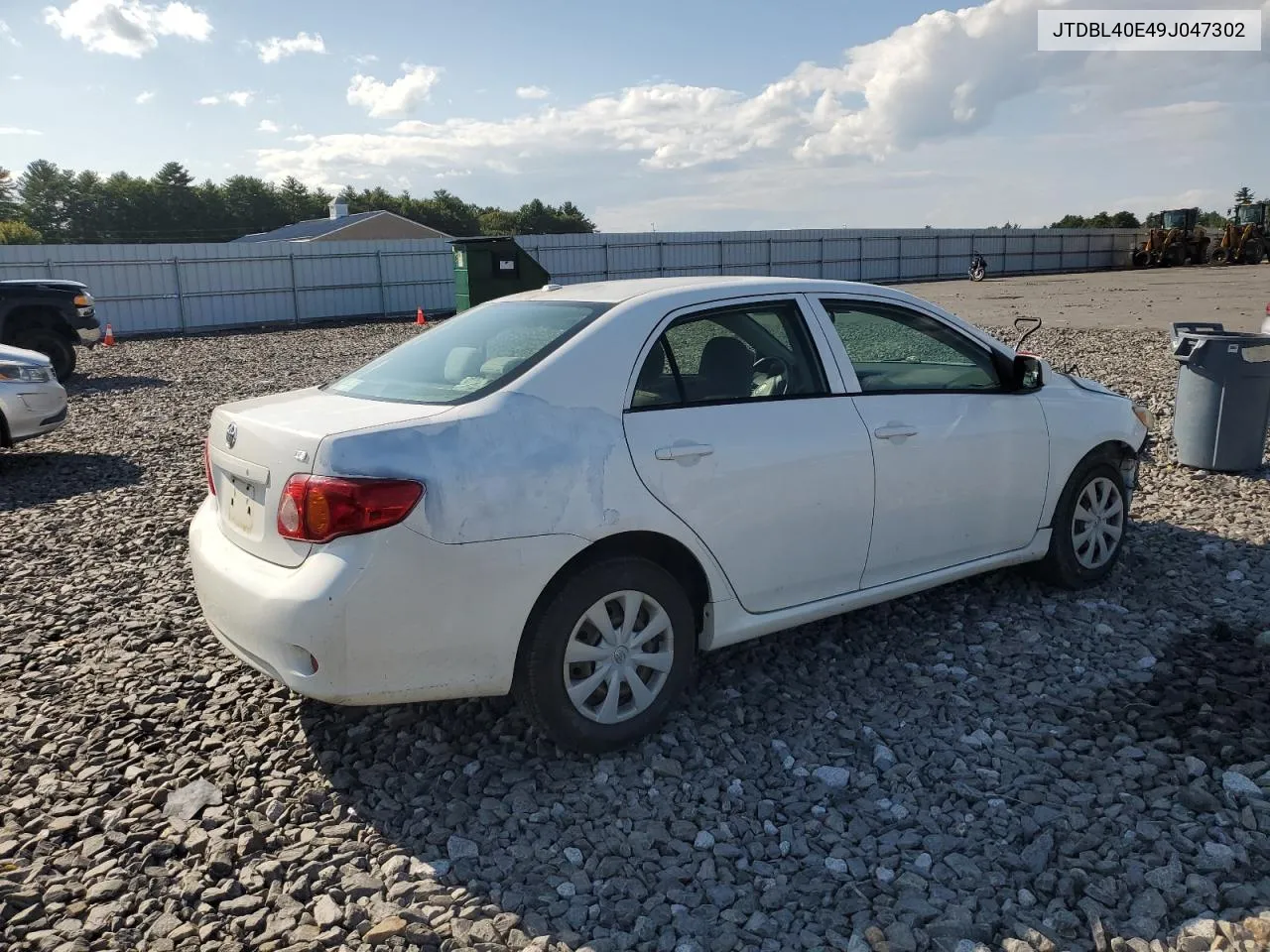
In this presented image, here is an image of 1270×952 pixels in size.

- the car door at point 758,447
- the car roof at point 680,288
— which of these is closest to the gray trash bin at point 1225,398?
the car roof at point 680,288

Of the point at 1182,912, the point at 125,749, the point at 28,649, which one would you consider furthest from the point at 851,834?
the point at 28,649

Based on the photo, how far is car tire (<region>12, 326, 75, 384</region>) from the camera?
45.5ft

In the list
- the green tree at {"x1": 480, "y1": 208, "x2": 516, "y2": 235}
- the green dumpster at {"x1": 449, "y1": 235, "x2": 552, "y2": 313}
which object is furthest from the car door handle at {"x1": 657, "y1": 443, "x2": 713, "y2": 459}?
the green tree at {"x1": 480, "y1": 208, "x2": 516, "y2": 235}

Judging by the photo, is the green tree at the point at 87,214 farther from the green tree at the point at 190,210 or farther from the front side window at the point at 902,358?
the front side window at the point at 902,358

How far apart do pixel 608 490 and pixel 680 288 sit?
41.5 inches

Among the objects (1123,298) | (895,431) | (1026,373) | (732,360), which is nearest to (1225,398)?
(1026,373)

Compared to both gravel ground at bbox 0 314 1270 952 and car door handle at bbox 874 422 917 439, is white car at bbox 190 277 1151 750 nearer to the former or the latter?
car door handle at bbox 874 422 917 439

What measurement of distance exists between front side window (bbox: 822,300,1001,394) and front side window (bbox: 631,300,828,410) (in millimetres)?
250

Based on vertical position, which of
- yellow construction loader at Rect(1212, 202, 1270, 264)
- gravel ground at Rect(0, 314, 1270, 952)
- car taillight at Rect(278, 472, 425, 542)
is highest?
yellow construction loader at Rect(1212, 202, 1270, 264)

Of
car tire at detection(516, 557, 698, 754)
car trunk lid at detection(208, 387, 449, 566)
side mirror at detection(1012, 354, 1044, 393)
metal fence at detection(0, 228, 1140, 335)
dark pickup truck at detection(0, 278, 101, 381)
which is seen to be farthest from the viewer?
metal fence at detection(0, 228, 1140, 335)

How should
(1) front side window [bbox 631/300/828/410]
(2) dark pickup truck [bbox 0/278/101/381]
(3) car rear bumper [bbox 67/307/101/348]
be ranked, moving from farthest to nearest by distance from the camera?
(3) car rear bumper [bbox 67/307/101/348], (2) dark pickup truck [bbox 0/278/101/381], (1) front side window [bbox 631/300/828/410]

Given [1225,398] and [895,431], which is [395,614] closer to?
[895,431]

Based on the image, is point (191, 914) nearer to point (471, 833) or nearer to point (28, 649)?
point (471, 833)

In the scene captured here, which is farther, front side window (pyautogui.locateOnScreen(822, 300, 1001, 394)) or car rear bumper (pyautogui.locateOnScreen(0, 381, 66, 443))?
car rear bumper (pyautogui.locateOnScreen(0, 381, 66, 443))
